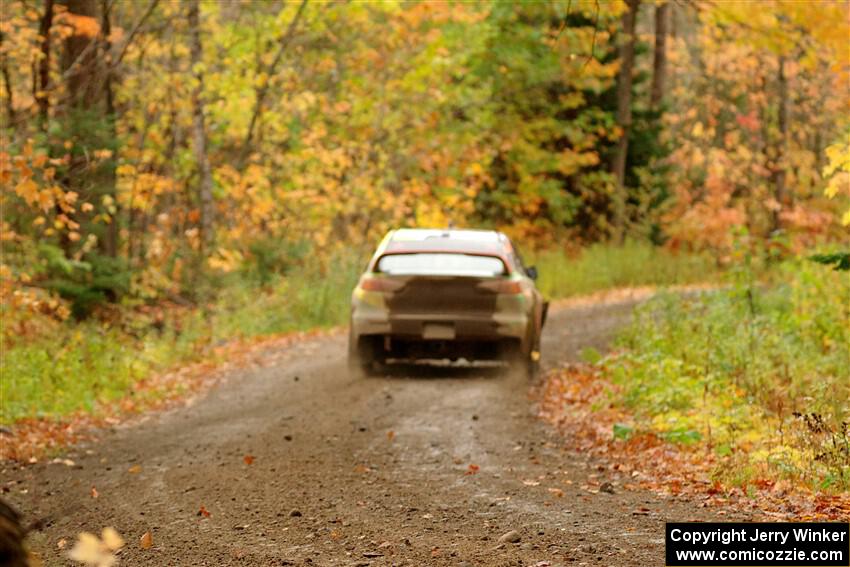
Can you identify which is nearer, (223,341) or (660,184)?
(223,341)

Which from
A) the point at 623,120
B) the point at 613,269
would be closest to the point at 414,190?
the point at 613,269

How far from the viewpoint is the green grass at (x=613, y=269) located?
1123 inches

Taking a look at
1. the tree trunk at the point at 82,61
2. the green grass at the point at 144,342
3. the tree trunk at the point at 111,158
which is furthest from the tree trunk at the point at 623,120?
the tree trunk at the point at 82,61

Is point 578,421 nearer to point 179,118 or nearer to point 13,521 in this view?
point 13,521

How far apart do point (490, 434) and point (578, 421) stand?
1277 mm

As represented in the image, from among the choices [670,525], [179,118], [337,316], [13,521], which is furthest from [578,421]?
[179,118]

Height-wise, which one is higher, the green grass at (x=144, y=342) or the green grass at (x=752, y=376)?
the green grass at (x=752, y=376)

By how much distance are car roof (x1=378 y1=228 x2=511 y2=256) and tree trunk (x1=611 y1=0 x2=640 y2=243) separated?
55.6ft

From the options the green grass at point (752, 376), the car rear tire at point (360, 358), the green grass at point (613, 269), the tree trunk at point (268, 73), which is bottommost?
the green grass at point (613, 269)

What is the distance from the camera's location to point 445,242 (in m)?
14.8

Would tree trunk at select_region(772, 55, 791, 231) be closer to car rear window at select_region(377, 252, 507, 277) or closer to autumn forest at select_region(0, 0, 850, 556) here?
autumn forest at select_region(0, 0, 850, 556)

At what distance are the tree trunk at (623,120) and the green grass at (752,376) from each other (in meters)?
14.2

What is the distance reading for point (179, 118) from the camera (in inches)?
1010

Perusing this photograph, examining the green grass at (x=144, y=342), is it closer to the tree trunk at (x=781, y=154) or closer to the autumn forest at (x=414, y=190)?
the autumn forest at (x=414, y=190)
